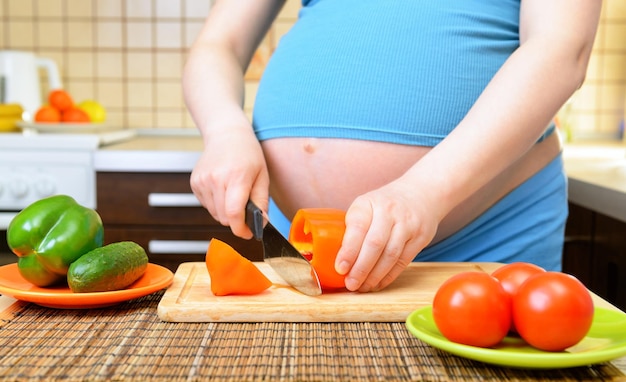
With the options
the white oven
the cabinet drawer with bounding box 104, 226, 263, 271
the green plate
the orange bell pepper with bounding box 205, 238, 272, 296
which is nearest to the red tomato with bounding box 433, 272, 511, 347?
the green plate

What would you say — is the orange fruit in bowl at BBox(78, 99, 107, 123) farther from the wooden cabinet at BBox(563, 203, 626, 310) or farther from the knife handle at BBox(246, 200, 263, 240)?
the knife handle at BBox(246, 200, 263, 240)

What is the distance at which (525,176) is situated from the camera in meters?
1.00

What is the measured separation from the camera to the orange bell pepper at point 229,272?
0.75m

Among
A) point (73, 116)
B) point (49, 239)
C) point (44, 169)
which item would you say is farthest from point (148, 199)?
point (49, 239)

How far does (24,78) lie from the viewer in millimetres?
2299

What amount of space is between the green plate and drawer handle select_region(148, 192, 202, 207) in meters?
1.26

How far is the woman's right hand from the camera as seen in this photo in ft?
2.83

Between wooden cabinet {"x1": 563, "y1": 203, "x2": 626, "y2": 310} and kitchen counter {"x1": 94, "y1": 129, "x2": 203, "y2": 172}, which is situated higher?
kitchen counter {"x1": 94, "y1": 129, "x2": 203, "y2": 172}

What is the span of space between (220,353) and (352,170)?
41cm

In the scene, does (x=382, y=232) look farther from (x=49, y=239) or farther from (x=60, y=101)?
(x=60, y=101)

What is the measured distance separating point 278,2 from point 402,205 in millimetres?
552

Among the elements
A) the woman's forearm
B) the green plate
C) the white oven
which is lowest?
the white oven

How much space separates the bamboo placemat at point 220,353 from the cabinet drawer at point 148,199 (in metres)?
1.14

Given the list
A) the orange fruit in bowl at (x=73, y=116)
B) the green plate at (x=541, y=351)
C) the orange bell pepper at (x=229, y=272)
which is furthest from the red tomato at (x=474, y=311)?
the orange fruit in bowl at (x=73, y=116)
